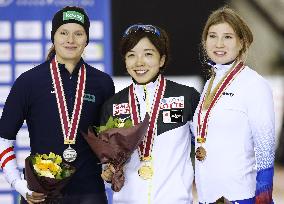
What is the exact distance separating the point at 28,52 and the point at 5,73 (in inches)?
9.8

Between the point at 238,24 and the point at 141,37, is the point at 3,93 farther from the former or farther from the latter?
the point at 238,24

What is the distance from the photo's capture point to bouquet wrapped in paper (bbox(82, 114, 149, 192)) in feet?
11.3

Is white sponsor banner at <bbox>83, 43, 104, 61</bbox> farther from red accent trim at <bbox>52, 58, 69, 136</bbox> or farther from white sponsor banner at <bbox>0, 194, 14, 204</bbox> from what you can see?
red accent trim at <bbox>52, 58, 69, 136</bbox>

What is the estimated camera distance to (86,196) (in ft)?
12.4

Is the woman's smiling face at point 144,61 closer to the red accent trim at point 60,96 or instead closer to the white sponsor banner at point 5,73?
the red accent trim at point 60,96

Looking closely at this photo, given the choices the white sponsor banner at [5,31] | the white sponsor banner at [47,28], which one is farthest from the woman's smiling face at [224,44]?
the white sponsor banner at [5,31]

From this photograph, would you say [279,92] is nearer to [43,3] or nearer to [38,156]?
[43,3]

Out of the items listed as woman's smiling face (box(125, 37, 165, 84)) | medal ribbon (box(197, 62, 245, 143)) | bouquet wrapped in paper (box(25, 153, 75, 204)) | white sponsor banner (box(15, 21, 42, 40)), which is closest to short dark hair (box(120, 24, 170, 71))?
woman's smiling face (box(125, 37, 165, 84))

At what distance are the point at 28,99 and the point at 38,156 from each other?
368 mm

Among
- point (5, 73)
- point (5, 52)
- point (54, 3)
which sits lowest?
point (5, 73)

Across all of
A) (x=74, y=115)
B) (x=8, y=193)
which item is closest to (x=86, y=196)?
(x=74, y=115)

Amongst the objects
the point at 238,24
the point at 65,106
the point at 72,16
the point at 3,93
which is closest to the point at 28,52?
the point at 3,93

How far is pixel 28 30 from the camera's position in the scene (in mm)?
5535

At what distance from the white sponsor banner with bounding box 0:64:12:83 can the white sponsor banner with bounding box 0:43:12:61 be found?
2.2 inches
